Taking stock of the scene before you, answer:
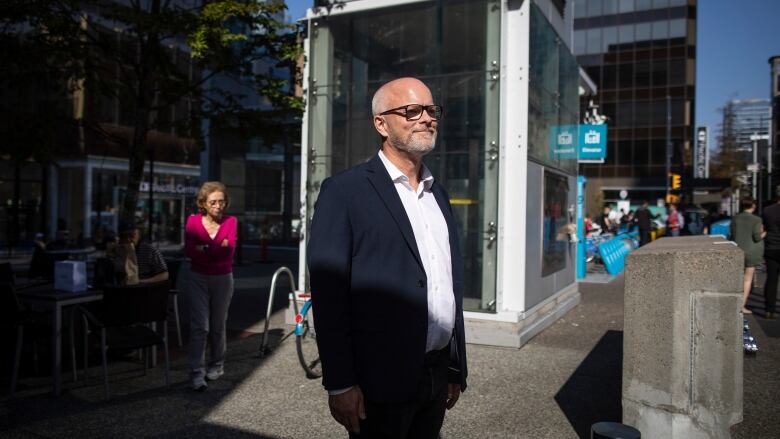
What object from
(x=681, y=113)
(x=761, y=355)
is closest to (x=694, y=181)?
(x=761, y=355)

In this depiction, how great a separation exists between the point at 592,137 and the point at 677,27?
47.9 metres

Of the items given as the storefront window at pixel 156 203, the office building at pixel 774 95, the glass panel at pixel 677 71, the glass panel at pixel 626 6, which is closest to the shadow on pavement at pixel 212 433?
the storefront window at pixel 156 203

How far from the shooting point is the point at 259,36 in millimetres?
9227

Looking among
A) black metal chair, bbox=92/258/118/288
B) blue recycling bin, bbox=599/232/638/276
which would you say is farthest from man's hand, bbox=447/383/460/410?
blue recycling bin, bbox=599/232/638/276

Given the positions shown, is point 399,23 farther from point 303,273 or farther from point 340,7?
point 303,273

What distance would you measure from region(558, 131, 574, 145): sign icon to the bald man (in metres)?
7.76

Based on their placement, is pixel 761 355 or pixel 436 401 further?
pixel 761 355

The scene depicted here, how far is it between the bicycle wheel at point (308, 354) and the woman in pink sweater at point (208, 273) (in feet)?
2.38

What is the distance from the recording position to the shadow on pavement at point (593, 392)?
4.77m

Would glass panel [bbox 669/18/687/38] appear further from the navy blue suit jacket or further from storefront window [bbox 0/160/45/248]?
the navy blue suit jacket

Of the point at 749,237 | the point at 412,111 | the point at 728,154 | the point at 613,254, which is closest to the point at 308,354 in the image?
the point at 412,111

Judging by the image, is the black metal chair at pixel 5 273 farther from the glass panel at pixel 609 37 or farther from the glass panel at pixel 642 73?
the glass panel at pixel 609 37

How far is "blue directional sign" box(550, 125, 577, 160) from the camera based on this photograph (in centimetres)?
940

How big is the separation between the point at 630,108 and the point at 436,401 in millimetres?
58711
